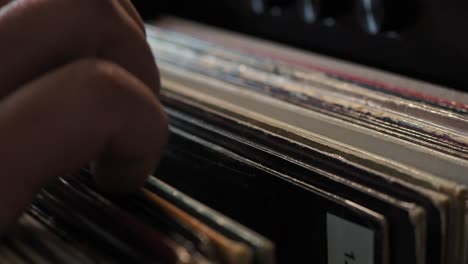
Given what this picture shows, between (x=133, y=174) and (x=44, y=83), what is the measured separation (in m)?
0.09

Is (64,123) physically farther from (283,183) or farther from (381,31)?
(381,31)

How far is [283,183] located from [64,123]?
0.20 m

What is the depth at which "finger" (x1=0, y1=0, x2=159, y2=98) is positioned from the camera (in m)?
0.36

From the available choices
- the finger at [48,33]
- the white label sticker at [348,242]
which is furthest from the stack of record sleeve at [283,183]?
the finger at [48,33]

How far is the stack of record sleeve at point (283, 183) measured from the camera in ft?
1.26

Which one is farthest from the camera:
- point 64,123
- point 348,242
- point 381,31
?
point 381,31

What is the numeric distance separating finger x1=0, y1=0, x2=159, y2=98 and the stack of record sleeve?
4.0 inches

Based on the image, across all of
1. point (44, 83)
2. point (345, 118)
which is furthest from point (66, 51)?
point (345, 118)

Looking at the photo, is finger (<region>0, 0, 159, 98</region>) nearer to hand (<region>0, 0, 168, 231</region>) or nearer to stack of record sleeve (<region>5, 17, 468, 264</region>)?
hand (<region>0, 0, 168, 231</region>)

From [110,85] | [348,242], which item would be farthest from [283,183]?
[110,85]

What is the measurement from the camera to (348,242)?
458 millimetres

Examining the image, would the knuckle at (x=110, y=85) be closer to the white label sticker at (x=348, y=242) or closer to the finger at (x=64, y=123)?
the finger at (x=64, y=123)

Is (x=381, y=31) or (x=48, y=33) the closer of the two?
(x=48, y=33)

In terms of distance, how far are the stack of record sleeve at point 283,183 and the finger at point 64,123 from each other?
5cm
